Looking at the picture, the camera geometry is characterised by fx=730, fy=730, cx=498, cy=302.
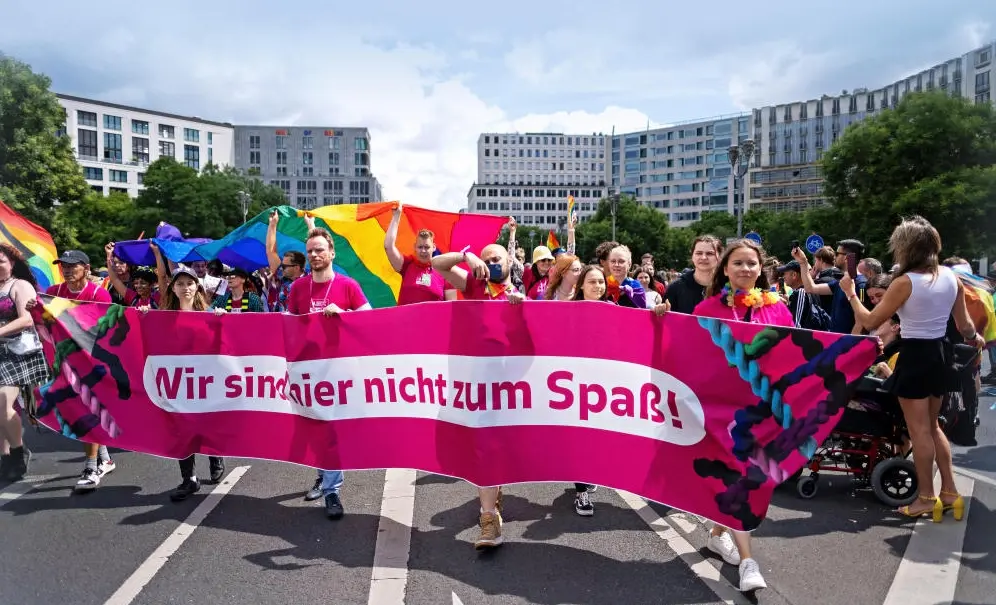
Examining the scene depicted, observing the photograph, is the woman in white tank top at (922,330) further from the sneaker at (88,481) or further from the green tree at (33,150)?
the green tree at (33,150)

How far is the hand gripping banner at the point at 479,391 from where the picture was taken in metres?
3.93

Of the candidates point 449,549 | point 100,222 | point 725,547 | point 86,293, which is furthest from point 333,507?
point 100,222

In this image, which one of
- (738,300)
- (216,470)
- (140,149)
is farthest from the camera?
(140,149)

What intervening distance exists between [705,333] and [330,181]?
14199cm

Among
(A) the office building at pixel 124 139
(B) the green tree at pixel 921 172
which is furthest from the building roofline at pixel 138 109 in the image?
(B) the green tree at pixel 921 172

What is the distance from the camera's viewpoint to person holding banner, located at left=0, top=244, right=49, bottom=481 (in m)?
5.90

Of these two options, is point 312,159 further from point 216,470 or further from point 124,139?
point 216,470

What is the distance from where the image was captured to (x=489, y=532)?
4.44 metres

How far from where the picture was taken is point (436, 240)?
9016mm

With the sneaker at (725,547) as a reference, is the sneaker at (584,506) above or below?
below

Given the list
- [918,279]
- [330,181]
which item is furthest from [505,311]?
[330,181]

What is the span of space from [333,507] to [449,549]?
1.07 metres

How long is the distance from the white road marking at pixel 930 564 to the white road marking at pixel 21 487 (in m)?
6.02

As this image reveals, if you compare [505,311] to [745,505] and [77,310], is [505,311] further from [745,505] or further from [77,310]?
[77,310]
